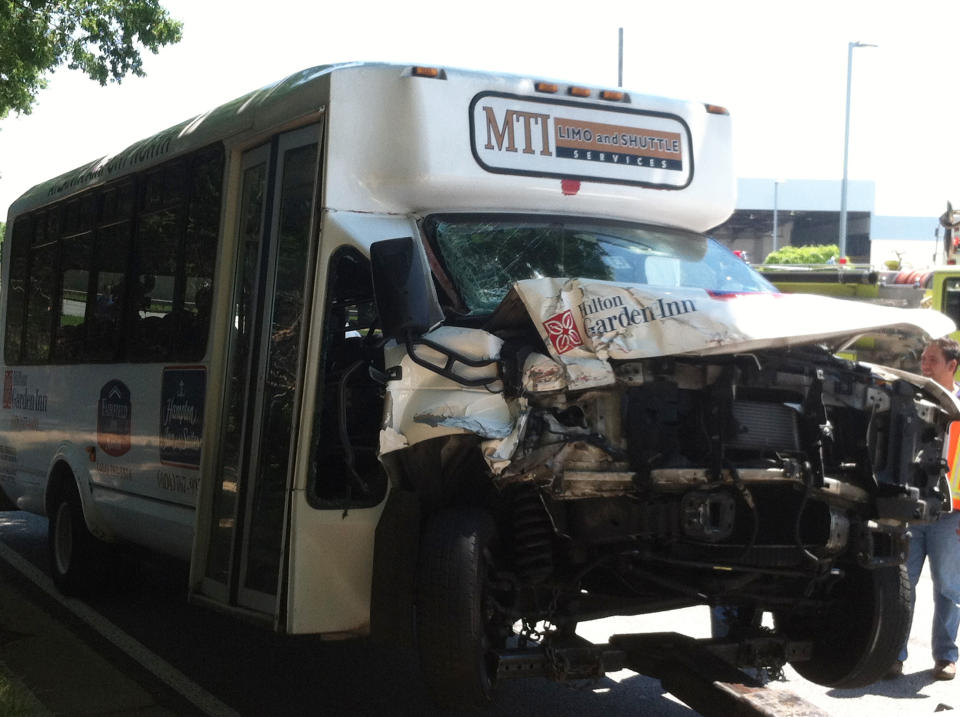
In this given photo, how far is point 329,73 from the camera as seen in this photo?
591cm

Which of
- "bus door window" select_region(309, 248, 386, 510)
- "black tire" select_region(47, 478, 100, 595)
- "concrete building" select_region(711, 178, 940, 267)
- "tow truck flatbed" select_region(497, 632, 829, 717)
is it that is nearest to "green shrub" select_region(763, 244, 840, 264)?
"concrete building" select_region(711, 178, 940, 267)

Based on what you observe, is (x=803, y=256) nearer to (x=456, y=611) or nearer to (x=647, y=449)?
(x=647, y=449)

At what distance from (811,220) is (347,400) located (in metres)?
66.9

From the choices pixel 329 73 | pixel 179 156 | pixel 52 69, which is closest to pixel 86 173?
pixel 179 156

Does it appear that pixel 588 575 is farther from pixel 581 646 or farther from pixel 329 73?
pixel 329 73

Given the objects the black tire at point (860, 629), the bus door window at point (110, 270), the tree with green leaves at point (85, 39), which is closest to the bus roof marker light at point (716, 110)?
the black tire at point (860, 629)

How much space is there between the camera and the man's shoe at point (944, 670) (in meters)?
7.31

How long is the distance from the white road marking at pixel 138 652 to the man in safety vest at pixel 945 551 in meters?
3.82

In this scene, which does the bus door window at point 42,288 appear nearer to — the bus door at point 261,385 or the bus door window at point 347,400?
the bus door at point 261,385

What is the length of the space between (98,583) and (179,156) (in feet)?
11.2

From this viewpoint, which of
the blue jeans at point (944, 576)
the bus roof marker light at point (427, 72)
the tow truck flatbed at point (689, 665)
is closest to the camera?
the tow truck flatbed at point (689, 665)

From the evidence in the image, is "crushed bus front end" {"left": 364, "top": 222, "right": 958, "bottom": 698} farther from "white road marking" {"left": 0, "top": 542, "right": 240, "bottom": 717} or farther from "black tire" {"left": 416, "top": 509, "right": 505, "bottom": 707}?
"white road marking" {"left": 0, "top": 542, "right": 240, "bottom": 717}

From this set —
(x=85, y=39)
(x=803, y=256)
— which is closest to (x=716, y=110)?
(x=85, y=39)

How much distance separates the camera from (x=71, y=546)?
9281mm
